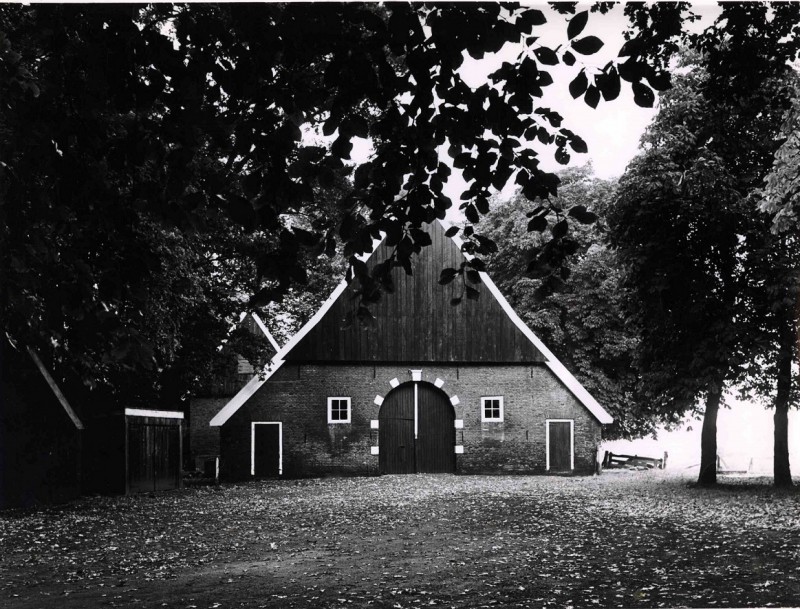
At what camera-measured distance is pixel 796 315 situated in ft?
69.6

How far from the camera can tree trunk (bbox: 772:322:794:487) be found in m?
21.8

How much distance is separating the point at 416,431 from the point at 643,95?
83.2 ft

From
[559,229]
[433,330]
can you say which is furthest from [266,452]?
[559,229]

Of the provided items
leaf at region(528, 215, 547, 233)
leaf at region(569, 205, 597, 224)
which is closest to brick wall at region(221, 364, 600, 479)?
leaf at region(528, 215, 547, 233)

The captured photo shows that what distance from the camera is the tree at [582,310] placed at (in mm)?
31047

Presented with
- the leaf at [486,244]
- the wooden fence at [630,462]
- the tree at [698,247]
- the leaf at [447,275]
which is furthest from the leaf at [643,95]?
the wooden fence at [630,462]

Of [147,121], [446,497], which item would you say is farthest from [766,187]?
[147,121]

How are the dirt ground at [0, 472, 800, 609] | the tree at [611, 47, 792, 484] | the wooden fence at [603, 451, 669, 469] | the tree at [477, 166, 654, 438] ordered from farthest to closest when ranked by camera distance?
the wooden fence at [603, 451, 669, 469] → the tree at [477, 166, 654, 438] → the tree at [611, 47, 792, 484] → the dirt ground at [0, 472, 800, 609]

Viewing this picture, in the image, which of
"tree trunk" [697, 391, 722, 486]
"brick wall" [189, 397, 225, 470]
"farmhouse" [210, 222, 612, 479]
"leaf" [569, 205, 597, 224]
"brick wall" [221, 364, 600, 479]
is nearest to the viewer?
"leaf" [569, 205, 597, 224]

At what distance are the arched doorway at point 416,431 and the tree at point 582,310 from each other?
5862 millimetres

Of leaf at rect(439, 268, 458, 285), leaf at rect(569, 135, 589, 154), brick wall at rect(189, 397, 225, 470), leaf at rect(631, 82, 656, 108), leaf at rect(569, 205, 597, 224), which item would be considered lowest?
brick wall at rect(189, 397, 225, 470)

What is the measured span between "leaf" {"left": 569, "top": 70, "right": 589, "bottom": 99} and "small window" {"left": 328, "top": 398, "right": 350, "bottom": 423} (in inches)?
983

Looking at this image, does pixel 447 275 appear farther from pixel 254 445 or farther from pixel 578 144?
pixel 254 445

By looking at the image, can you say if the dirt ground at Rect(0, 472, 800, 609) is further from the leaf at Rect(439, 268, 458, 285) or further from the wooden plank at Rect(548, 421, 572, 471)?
the wooden plank at Rect(548, 421, 572, 471)
